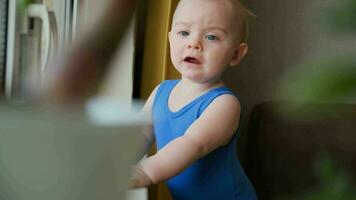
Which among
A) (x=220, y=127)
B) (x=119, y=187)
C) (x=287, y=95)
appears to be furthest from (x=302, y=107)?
(x=220, y=127)

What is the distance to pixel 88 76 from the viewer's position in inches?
7.2

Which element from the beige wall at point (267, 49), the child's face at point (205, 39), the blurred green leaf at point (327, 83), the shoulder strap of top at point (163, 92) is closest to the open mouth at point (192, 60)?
the child's face at point (205, 39)

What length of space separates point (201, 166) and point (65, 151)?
623 millimetres

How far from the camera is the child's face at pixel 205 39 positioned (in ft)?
2.66

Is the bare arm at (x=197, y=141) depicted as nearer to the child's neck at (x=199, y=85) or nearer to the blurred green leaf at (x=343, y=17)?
the child's neck at (x=199, y=85)

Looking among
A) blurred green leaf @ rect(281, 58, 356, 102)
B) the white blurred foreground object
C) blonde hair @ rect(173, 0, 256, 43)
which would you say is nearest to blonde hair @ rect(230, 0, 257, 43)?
blonde hair @ rect(173, 0, 256, 43)

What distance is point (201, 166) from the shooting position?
81 centimetres

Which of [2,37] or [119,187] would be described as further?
[2,37]

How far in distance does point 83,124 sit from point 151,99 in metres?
0.72

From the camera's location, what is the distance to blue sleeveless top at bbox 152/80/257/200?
81 cm

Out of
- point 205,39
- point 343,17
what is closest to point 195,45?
point 205,39

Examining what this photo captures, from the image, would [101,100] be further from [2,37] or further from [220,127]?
[2,37]

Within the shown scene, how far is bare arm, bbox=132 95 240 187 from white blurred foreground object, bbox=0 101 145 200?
40 centimetres

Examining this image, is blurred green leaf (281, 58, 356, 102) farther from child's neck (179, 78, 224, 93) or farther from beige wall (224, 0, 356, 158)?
beige wall (224, 0, 356, 158)
